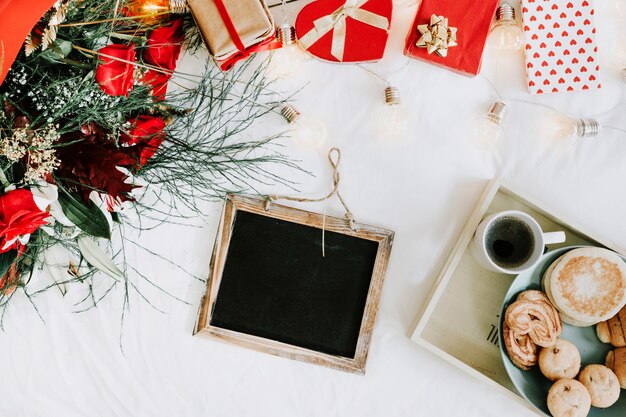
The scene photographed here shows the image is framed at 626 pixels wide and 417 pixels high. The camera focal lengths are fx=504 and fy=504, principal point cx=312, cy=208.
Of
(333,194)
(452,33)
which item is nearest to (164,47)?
(333,194)

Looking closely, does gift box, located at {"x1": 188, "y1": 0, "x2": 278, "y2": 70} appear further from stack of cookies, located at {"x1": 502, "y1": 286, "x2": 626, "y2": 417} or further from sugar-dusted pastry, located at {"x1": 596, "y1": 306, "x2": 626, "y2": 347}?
sugar-dusted pastry, located at {"x1": 596, "y1": 306, "x2": 626, "y2": 347}

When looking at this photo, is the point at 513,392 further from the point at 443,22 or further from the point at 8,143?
the point at 8,143

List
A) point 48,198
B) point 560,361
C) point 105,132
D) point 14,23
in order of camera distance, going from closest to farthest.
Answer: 1. point 14,23
2. point 48,198
3. point 105,132
4. point 560,361

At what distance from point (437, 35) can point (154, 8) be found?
0.50 m

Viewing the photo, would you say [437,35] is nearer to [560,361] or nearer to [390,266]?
[390,266]

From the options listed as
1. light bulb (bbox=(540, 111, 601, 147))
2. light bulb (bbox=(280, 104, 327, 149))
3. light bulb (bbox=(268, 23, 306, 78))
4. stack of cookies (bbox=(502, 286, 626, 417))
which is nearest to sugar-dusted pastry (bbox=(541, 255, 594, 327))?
stack of cookies (bbox=(502, 286, 626, 417))

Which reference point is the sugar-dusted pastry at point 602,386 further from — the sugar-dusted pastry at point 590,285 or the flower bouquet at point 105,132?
the flower bouquet at point 105,132

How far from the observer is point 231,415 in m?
1.00

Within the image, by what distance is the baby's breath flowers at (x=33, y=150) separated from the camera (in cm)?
63

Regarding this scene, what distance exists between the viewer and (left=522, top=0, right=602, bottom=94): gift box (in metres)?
0.96

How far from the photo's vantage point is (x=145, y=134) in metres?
0.85

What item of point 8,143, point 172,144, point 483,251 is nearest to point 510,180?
point 483,251

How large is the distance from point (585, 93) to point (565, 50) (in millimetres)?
94

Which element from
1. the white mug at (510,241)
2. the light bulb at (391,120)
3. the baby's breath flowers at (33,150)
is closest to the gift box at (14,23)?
the baby's breath flowers at (33,150)
